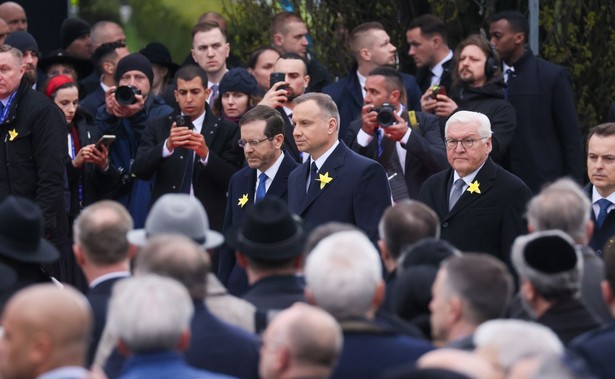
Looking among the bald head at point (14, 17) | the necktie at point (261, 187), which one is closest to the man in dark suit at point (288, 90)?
the necktie at point (261, 187)

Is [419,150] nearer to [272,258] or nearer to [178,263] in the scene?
[272,258]

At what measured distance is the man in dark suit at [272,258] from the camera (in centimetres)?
666

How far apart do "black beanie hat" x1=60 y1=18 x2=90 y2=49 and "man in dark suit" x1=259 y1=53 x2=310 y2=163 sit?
307cm

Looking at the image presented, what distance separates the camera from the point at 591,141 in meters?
9.99

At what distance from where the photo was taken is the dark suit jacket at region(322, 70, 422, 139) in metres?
12.6

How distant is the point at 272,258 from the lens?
673 centimetres

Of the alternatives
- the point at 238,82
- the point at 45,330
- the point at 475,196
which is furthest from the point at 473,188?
the point at 45,330

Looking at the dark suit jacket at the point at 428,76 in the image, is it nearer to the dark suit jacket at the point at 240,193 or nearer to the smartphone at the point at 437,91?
the smartphone at the point at 437,91

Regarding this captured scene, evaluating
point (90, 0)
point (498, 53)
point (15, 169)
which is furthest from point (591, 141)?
point (90, 0)

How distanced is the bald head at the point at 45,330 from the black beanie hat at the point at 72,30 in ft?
33.7

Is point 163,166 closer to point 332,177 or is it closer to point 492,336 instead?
point 332,177

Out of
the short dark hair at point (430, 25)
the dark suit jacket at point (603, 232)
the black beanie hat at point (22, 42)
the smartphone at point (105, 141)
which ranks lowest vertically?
the dark suit jacket at point (603, 232)

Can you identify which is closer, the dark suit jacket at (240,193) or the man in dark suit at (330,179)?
the man in dark suit at (330,179)

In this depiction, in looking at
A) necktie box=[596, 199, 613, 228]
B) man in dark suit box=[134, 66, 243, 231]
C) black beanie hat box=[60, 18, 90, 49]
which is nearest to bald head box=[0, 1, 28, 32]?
black beanie hat box=[60, 18, 90, 49]
